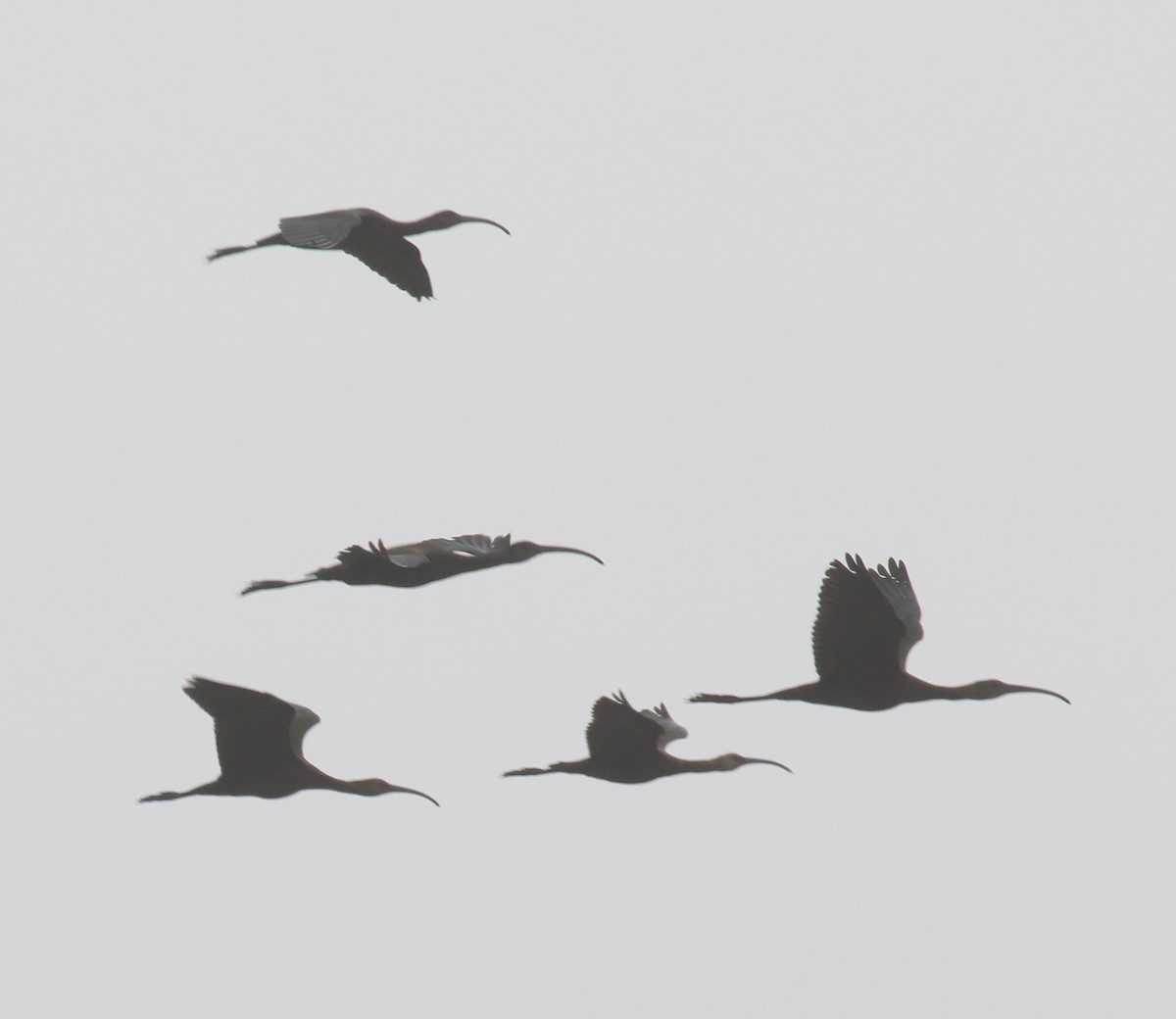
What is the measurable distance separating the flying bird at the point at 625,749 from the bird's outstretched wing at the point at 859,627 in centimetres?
151

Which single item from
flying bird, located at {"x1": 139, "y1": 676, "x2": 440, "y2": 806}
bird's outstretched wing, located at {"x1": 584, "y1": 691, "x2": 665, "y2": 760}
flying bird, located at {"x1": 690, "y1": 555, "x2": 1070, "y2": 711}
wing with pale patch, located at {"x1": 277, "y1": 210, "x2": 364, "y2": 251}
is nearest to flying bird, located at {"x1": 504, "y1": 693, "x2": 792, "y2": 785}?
bird's outstretched wing, located at {"x1": 584, "y1": 691, "x2": 665, "y2": 760}

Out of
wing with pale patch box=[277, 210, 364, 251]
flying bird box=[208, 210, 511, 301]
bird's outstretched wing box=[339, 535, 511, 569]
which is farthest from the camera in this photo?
flying bird box=[208, 210, 511, 301]

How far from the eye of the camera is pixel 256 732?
19766mm

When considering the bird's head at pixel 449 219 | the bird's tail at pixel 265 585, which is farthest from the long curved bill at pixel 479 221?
the bird's tail at pixel 265 585

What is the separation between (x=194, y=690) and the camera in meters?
19.0

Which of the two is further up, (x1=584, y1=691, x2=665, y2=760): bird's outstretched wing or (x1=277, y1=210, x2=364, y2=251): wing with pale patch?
(x1=277, y1=210, x2=364, y2=251): wing with pale patch

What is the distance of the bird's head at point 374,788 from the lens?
20766 millimetres

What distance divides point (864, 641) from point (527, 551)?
3662 mm

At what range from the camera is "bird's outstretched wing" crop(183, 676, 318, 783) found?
63.7ft

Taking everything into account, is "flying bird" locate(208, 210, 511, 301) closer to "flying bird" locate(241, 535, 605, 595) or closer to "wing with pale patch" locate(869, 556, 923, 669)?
"flying bird" locate(241, 535, 605, 595)

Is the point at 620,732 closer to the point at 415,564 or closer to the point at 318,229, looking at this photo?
the point at 415,564

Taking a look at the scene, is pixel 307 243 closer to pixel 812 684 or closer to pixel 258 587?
pixel 258 587

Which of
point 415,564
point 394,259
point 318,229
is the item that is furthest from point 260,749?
point 394,259

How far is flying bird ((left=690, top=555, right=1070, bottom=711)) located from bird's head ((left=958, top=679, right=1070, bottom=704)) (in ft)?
0.87
